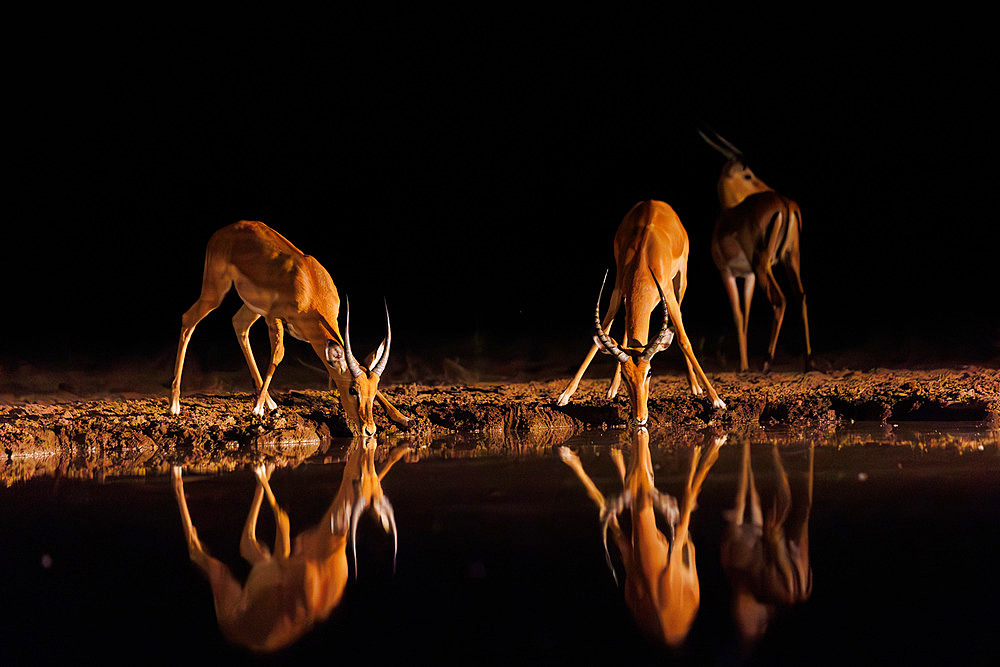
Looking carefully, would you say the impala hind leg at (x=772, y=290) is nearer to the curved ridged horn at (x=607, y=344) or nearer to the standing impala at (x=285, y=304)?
the curved ridged horn at (x=607, y=344)

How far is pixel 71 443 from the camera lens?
20.2ft

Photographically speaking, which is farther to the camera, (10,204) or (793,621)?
(10,204)

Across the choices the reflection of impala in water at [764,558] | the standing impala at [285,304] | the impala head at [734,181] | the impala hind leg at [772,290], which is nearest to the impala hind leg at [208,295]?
the standing impala at [285,304]

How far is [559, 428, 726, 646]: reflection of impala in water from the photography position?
2.34 m

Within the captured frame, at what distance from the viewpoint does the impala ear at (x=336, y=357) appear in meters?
6.38

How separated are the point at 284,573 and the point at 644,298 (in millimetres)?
4686

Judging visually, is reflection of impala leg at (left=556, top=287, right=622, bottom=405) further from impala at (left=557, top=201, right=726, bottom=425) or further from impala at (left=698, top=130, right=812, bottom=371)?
impala at (left=698, top=130, right=812, bottom=371)

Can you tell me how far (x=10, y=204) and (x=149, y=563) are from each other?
11447 millimetres

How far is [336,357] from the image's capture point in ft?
21.0

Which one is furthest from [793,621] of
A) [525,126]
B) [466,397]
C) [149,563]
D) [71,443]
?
[525,126]

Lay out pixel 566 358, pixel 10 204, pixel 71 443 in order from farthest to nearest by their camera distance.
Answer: pixel 10 204, pixel 566 358, pixel 71 443

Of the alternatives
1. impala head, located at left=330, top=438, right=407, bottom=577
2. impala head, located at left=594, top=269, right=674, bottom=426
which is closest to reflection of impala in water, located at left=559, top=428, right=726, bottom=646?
impala head, located at left=330, top=438, right=407, bottom=577

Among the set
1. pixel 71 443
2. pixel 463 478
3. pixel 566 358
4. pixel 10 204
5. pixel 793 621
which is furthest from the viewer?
pixel 10 204

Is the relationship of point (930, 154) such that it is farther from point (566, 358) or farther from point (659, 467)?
point (659, 467)
